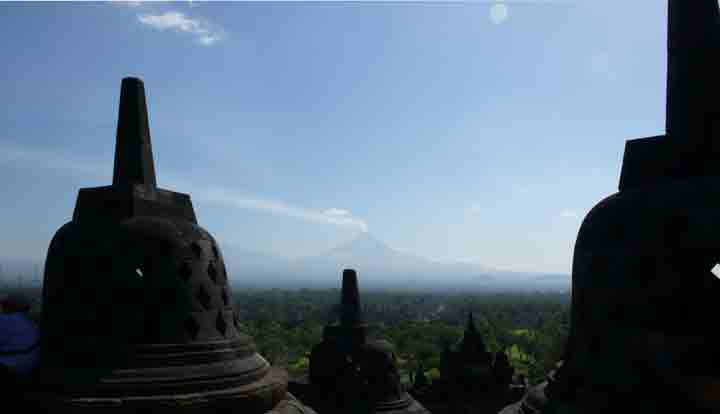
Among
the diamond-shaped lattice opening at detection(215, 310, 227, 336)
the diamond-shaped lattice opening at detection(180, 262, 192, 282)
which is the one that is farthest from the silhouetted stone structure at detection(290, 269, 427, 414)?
the diamond-shaped lattice opening at detection(180, 262, 192, 282)

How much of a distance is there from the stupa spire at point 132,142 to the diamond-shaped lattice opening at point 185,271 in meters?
1.28

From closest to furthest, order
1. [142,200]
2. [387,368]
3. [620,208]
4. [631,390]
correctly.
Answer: [631,390] < [620,208] < [142,200] < [387,368]

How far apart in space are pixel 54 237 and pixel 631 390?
7514mm

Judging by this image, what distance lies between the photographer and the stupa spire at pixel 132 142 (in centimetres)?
782

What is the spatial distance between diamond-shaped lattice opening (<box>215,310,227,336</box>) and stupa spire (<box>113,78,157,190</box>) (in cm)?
210

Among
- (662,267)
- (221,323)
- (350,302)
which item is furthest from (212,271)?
(350,302)

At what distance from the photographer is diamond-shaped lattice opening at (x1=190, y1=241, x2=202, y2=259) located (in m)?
7.80

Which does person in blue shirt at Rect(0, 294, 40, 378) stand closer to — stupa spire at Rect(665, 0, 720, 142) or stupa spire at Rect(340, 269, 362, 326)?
stupa spire at Rect(665, 0, 720, 142)

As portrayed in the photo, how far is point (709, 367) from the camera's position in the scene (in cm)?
518

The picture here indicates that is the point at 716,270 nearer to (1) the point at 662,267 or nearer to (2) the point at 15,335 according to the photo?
(1) the point at 662,267

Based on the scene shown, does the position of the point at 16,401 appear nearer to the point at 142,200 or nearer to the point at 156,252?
the point at 156,252

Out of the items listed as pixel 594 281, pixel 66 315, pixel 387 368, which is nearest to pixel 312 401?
pixel 387 368

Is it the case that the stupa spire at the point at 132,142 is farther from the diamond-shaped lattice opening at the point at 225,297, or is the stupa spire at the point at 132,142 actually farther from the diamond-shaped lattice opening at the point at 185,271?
the diamond-shaped lattice opening at the point at 225,297

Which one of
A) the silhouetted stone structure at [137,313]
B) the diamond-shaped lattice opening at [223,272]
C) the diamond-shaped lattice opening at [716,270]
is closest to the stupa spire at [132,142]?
the silhouetted stone structure at [137,313]
